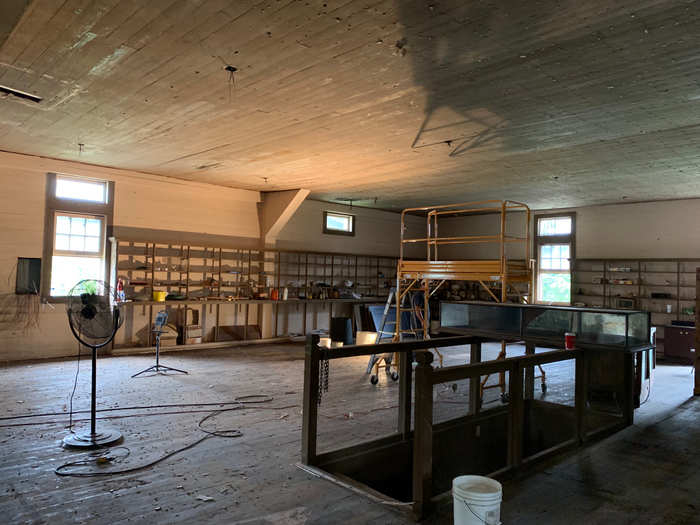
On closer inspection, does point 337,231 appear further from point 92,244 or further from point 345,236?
point 92,244

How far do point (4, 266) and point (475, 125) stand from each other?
7838 mm

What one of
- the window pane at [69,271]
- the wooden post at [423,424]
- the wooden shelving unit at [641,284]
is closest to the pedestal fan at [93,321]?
the wooden post at [423,424]

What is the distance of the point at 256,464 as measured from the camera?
13.7 ft

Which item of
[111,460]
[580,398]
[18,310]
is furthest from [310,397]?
[18,310]

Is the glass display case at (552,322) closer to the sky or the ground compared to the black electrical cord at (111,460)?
closer to the sky

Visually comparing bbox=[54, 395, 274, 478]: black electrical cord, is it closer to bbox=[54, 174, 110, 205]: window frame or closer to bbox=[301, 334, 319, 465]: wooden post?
bbox=[301, 334, 319, 465]: wooden post

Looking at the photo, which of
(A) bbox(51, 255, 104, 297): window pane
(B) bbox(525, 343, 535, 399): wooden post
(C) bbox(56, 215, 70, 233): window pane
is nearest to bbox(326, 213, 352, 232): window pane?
(A) bbox(51, 255, 104, 297): window pane

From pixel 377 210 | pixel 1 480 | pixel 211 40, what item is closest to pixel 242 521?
pixel 1 480

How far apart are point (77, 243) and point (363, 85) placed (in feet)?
22.1

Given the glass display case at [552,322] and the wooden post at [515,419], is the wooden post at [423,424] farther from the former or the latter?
the glass display case at [552,322]

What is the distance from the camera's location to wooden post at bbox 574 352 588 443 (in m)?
4.86

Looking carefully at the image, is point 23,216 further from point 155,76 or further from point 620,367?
point 620,367

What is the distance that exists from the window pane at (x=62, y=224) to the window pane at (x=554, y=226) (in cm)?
1107

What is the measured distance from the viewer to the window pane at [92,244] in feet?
30.5
